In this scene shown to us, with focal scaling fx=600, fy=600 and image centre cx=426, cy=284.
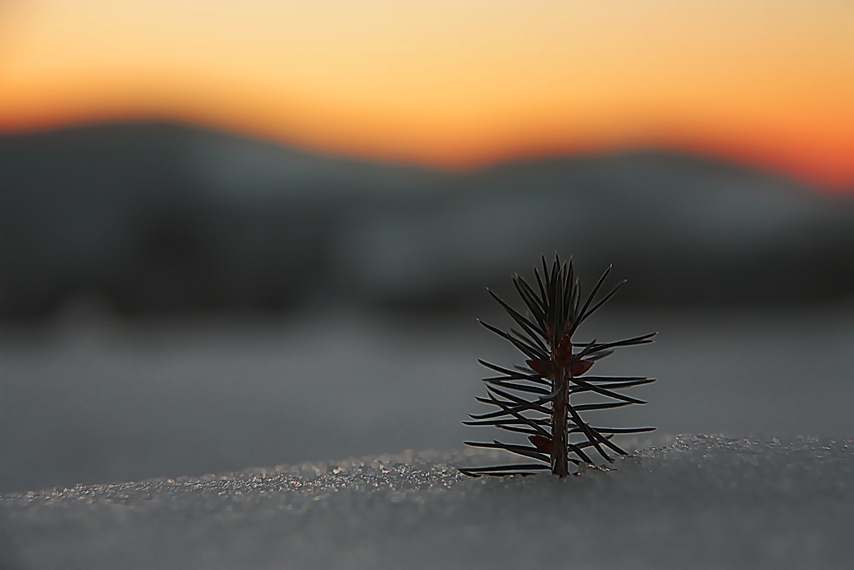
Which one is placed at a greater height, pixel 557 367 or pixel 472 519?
pixel 557 367

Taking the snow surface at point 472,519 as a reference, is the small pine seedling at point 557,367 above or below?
above

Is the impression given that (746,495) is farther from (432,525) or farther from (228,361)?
(228,361)

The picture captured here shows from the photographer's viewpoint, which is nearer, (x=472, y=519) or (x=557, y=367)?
(x=472, y=519)

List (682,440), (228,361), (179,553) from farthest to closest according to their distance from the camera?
(228,361) < (682,440) < (179,553)

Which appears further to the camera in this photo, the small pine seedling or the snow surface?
the small pine seedling

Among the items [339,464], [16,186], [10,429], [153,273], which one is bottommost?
[10,429]

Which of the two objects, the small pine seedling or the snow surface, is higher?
the small pine seedling

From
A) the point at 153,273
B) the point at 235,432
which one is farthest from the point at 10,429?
the point at 153,273

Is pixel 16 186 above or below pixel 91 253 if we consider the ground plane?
above
